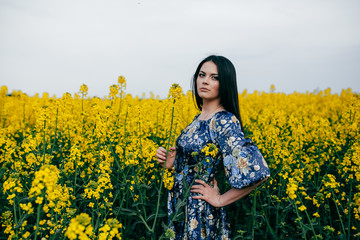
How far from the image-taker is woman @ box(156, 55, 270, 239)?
2.23 m

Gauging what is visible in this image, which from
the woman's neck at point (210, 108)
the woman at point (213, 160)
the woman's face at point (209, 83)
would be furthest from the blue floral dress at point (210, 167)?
the woman's face at point (209, 83)

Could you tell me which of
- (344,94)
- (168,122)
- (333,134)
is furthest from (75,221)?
(344,94)

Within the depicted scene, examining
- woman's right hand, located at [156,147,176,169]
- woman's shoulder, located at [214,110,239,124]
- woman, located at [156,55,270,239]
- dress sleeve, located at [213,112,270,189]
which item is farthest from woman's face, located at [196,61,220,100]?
woman's right hand, located at [156,147,176,169]

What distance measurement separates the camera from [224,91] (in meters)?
2.66

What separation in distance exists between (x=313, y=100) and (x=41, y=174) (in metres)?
12.1

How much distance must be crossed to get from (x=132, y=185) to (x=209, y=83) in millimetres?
1209

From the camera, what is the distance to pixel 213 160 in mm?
2477

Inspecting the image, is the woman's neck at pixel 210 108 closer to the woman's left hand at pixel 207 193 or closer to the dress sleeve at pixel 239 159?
the dress sleeve at pixel 239 159

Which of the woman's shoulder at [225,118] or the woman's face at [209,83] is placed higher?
the woman's face at [209,83]

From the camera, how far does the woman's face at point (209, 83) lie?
8.66ft

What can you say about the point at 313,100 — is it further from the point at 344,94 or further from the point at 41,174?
the point at 41,174

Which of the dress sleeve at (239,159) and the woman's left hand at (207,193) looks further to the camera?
the woman's left hand at (207,193)

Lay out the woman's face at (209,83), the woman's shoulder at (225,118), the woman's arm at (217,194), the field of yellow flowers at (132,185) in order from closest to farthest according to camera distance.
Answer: the field of yellow flowers at (132,185)
the woman's arm at (217,194)
the woman's shoulder at (225,118)
the woman's face at (209,83)

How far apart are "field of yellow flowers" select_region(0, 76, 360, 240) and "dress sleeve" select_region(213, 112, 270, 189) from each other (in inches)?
10.1
